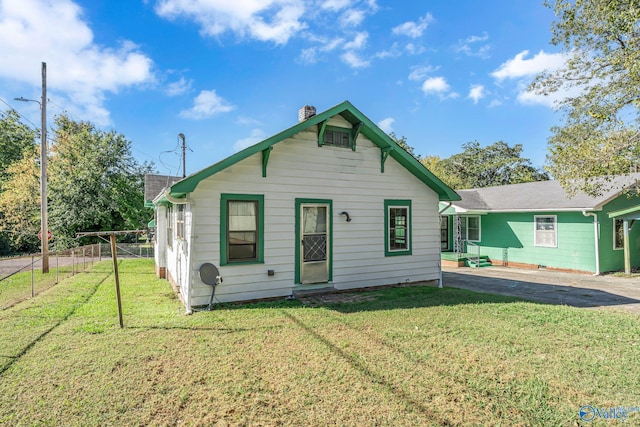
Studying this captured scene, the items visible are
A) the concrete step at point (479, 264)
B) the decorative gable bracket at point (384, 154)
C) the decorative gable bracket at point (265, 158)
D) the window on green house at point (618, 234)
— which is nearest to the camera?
the decorative gable bracket at point (265, 158)

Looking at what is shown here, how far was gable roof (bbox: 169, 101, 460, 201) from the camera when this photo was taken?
625 centimetres

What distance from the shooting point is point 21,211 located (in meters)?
23.0

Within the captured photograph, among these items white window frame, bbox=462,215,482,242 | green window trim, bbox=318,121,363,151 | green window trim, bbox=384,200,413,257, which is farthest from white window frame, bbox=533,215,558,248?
green window trim, bbox=318,121,363,151

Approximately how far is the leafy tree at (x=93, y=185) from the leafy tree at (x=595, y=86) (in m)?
25.6

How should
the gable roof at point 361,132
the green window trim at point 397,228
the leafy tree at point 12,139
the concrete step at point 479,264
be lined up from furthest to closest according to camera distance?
the leafy tree at point 12,139
the concrete step at point 479,264
the green window trim at point 397,228
the gable roof at point 361,132

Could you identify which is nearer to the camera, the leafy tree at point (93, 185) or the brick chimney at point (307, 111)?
the brick chimney at point (307, 111)

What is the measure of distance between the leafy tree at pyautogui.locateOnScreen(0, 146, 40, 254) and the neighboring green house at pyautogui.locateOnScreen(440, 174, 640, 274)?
1096 inches

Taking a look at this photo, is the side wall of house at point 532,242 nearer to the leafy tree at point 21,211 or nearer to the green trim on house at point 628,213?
the green trim on house at point 628,213

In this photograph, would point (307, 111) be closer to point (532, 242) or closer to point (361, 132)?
point (361, 132)

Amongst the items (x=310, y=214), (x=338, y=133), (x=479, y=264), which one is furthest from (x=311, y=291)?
(x=479, y=264)

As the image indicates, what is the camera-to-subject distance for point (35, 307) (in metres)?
7.08

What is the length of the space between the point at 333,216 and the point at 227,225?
261cm

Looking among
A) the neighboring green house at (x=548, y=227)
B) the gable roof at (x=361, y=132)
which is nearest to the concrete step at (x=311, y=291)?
the gable roof at (x=361, y=132)

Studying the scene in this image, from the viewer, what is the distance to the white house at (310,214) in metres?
6.71
